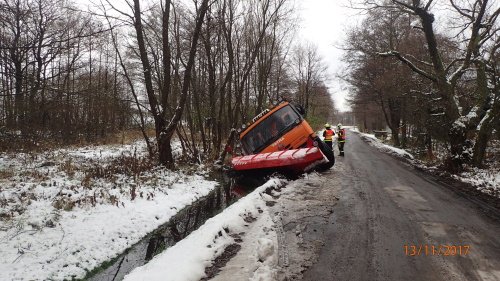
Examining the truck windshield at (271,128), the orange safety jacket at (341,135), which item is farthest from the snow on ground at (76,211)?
the orange safety jacket at (341,135)

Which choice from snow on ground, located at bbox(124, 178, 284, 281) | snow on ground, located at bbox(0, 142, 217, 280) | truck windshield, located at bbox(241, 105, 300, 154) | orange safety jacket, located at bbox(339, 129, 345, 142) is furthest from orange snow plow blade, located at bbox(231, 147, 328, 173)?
orange safety jacket, located at bbox(339, 129, 345, 142)

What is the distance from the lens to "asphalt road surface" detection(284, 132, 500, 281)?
4.43 m

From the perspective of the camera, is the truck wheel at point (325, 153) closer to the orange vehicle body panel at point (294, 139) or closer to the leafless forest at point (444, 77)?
the orange vehicle body panel at point (294, 139)

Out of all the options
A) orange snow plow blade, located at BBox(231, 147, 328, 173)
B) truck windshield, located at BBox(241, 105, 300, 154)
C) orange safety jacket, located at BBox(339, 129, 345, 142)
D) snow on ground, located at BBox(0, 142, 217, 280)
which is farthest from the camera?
orange safety jacket, located at BBox(339, 129, 345, 142)

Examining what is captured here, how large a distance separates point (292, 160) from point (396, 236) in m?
4.93

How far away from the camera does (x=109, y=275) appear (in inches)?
216

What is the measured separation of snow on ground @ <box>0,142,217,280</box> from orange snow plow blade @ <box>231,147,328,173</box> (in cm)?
193

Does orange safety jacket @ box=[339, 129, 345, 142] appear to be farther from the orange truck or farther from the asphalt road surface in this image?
the asphalt road surface

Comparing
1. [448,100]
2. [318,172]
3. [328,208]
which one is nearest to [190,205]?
[328,208]

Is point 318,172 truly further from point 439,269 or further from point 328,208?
point 439,269

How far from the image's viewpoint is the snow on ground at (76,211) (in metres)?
5.52

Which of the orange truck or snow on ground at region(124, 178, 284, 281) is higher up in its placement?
the orange truck

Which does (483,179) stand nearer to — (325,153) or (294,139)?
(325,153)

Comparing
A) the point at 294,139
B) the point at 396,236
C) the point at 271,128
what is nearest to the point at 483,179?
the point at 294,139
